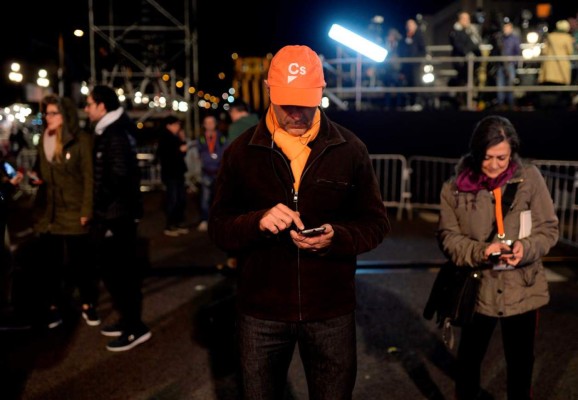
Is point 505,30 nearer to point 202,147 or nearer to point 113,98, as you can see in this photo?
point 202,147

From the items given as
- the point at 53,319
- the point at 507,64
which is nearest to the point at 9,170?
the point at 53,319

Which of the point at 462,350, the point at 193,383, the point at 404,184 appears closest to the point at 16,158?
the point at 404,184

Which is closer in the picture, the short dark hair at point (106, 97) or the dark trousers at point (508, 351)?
the dark trousers at point (508, 351)

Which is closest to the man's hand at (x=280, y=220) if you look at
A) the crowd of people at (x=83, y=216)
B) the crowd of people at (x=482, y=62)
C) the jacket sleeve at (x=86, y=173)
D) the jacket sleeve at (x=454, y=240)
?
the jacket sleeve at (x=454, y=240)

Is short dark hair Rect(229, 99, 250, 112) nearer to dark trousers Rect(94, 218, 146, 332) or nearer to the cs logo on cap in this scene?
dark trousers Rect(94, 218, 146, 332)

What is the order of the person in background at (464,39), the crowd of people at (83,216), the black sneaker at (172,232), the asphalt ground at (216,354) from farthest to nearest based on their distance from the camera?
the person in background at (464,39), the black sneaker at (172,232), the crowd of people at (83,216), the asphalt ground at (216,354)

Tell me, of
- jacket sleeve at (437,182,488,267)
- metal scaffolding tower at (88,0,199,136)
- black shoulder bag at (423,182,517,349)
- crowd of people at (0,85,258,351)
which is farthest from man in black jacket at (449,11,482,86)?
black shoulder bag at (423,182,517,349)

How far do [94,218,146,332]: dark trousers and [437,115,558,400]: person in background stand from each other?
2.92 meters

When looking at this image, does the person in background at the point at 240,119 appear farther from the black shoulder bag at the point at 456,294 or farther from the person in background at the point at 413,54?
the person in background at the point at 413,54

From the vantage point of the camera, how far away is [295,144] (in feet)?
8.87

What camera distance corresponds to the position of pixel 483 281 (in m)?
3.55

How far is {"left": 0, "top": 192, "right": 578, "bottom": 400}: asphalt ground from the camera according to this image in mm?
4535

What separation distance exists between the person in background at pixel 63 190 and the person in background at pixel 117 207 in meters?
0.17

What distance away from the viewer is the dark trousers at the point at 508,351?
3527mm
